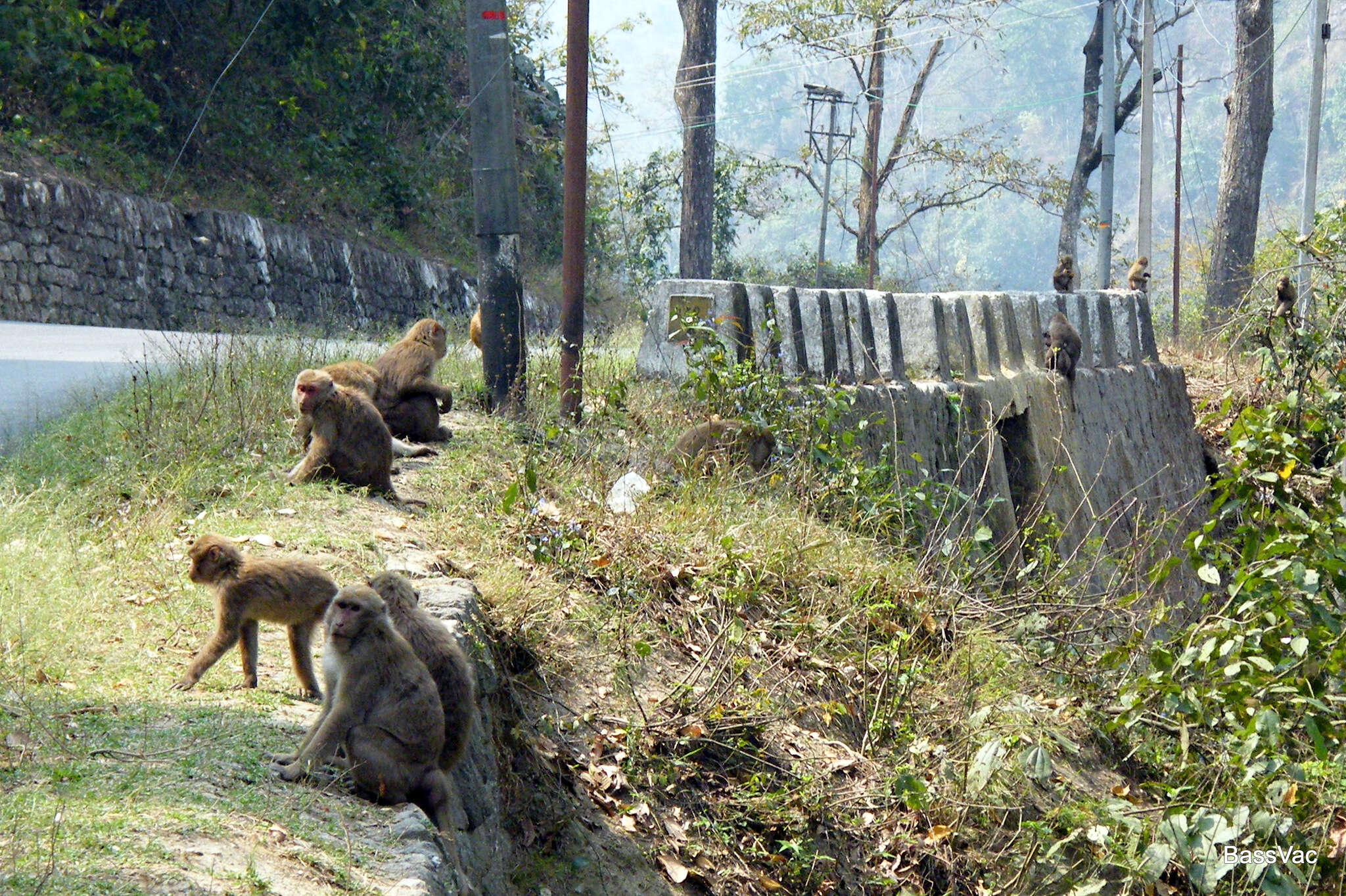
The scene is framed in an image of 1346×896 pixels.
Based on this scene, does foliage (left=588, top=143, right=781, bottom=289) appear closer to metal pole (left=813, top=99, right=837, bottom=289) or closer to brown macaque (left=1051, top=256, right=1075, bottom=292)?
metal pole (left=813, top=99, right=837, bottom=289)

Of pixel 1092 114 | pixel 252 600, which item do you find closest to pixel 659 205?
pixel 1092 114

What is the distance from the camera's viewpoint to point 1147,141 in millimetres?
22125

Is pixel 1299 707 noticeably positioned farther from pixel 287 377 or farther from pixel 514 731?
pixel 287 377

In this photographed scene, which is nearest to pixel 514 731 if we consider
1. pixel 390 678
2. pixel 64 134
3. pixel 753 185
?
pixel 390 678

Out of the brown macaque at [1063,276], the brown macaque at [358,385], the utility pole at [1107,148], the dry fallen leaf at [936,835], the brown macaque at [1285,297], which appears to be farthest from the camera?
the utility pole at [1107,148]

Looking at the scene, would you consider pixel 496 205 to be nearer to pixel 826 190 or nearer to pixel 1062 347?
pixel 1062 347

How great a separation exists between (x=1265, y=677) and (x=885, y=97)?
93.9 ft

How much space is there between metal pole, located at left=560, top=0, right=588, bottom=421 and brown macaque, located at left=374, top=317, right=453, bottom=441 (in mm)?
983

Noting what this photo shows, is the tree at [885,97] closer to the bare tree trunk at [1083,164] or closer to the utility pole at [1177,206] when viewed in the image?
the bare tree trunk at [1083,164]

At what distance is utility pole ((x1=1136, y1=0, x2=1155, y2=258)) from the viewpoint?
2145cm

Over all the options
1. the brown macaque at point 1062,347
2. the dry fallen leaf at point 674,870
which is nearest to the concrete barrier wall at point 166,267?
the brown macaque at point 1062,347

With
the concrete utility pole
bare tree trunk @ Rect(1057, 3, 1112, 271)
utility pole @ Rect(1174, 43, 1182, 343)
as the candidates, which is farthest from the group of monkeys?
bare tree trunk @ Rect(1057, 3, 1112, 271)

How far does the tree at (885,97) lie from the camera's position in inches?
1282

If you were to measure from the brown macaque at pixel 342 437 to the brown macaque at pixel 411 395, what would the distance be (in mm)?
1269
